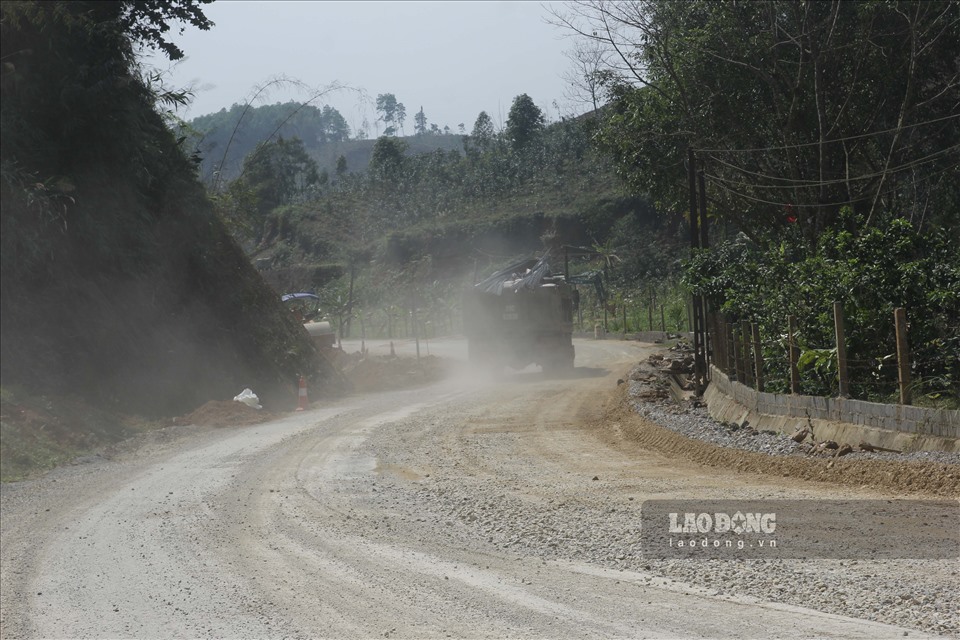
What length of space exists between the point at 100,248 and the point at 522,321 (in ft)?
38.8

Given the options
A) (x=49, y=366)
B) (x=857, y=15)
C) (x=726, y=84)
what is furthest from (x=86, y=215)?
(x=857, y=15)

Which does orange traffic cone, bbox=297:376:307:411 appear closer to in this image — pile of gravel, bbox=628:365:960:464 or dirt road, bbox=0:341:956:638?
dirt road, bbox=0:341:956:638

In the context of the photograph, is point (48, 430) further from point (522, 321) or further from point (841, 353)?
point (841, 353)

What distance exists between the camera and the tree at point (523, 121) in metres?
105

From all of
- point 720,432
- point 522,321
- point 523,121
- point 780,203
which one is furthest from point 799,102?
point 523,121

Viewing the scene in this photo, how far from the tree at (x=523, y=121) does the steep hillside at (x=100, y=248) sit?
80.2m

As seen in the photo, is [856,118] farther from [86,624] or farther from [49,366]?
[86,624]

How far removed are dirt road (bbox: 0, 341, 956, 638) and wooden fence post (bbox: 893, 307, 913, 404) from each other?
5.65 ft

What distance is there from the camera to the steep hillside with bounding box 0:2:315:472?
22469 millimetres

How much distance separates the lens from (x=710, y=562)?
25.2 feet

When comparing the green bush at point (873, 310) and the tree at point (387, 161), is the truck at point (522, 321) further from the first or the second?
the tree at point (387, 161)

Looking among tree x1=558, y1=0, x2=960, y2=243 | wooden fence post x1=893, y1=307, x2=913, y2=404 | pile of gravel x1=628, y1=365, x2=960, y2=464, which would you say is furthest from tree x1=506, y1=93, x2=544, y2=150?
wooden fence post x1=893, y1=307, x2=913, y2=404

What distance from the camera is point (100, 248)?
24109mm

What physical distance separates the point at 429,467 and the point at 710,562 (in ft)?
23.1
